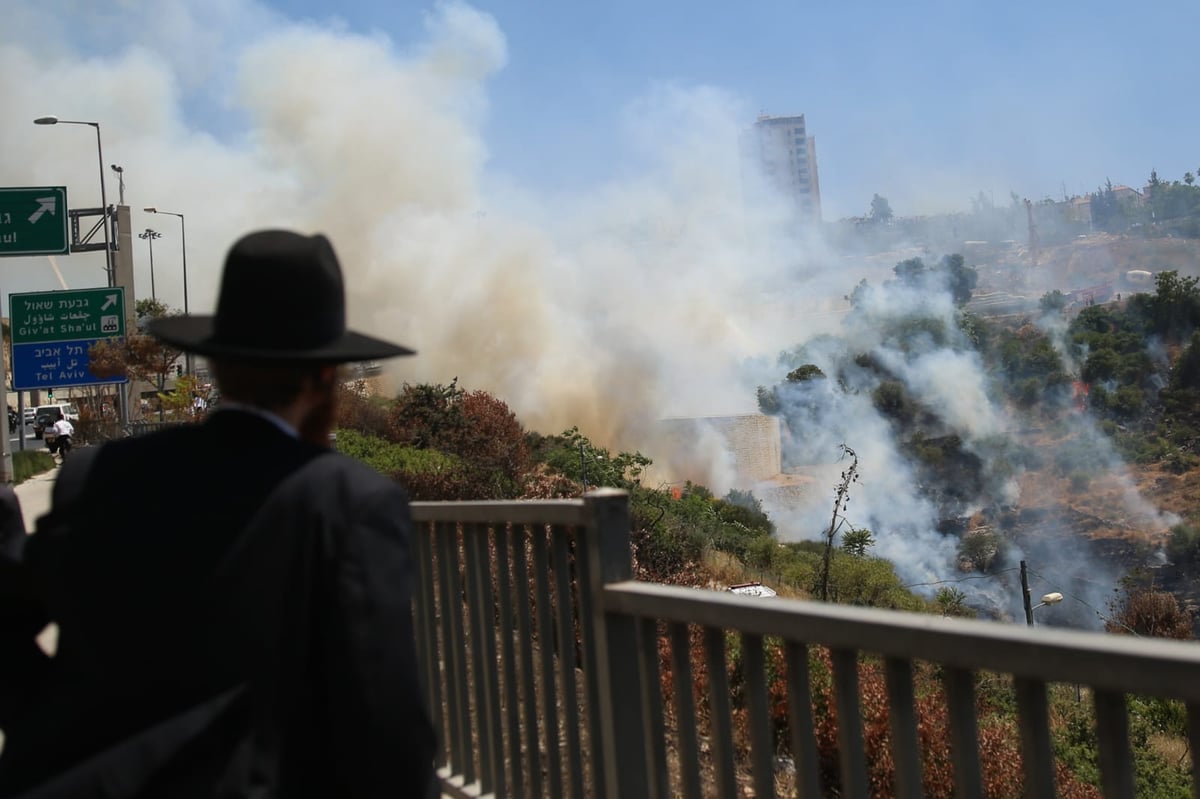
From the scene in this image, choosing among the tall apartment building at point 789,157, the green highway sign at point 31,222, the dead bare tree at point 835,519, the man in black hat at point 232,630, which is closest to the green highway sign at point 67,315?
the green highway sign at point 31,222

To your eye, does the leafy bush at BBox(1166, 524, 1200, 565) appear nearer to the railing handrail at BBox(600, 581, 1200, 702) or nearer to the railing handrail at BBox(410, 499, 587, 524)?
the railing handrail at BBox(410, 499, 587, 524)

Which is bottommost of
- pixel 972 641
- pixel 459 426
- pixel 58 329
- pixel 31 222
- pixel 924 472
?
pixel 924 472

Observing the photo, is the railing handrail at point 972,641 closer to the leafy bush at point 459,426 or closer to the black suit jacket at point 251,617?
the black suit jacket at point 251,617

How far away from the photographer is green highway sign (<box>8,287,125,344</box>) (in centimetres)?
2234

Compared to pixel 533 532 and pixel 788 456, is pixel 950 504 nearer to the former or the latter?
pixel 788 456

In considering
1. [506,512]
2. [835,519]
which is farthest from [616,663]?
[835,519]

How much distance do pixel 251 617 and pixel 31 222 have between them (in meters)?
19.0

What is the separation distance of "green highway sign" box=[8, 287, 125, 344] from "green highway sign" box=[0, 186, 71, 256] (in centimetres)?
442

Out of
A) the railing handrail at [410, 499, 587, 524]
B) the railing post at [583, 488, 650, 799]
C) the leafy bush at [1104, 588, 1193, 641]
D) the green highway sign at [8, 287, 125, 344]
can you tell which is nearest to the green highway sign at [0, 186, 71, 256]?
the green highway sign at [8, 287, 125, 344]

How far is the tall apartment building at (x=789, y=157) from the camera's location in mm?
174750

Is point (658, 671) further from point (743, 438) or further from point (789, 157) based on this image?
point (789, 157)

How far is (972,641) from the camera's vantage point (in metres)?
1.91

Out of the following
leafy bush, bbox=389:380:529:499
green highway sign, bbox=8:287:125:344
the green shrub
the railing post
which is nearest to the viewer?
the railing post

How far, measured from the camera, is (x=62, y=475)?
184 cm
